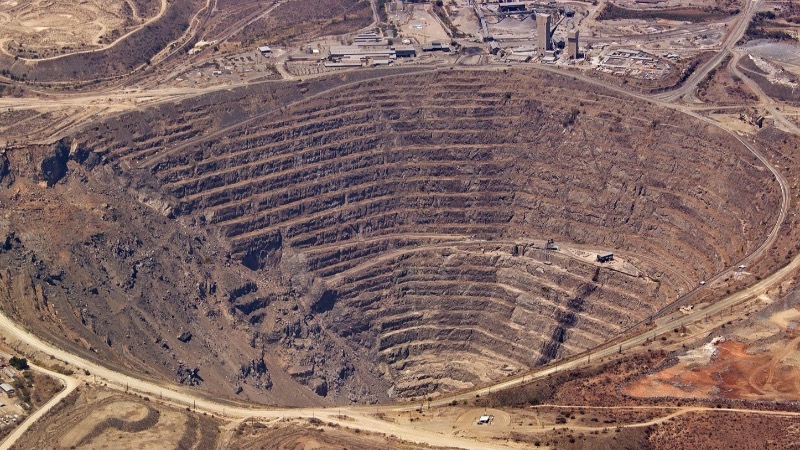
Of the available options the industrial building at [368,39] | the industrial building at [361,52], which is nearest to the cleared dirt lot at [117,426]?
the industrial building at [361,52]

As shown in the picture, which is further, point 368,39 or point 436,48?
point 368,39

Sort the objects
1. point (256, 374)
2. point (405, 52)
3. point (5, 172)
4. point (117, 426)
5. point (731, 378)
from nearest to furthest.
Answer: point (117, 426) < point (731, 378) < point (256, 374) < point (5, 172) < point (405, 52)

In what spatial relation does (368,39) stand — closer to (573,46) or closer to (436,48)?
(436,48)

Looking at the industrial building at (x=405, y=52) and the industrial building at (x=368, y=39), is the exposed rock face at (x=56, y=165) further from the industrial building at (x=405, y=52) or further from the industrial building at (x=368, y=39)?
the industrial building at (x=405, y=52)

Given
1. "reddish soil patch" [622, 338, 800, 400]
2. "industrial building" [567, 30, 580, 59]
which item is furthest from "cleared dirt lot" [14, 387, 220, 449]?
"industrial building" [567, 30, 580, 59]

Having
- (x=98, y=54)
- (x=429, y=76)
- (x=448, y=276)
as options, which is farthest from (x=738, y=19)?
(x=98, y=54)

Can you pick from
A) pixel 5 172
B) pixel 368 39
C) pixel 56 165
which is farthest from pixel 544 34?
pixel 5 172
